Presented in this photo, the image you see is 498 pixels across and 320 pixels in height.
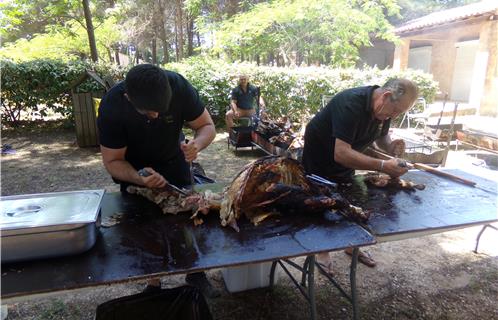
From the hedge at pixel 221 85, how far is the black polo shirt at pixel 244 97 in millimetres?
2135

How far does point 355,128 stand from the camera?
103 inches

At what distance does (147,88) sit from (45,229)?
34.7 inches

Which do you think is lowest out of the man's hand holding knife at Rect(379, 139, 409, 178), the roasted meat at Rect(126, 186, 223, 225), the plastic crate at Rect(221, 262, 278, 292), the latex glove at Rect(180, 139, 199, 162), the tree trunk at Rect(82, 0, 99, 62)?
the plastic crate at Rect(221, 262, 278, 292)

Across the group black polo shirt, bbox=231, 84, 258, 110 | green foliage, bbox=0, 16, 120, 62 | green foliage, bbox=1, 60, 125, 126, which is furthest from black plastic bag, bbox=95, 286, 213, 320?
green foliage, bbox=0, 16, 120, 62

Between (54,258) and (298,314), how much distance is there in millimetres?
1842

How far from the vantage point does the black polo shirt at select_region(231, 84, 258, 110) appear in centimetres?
776

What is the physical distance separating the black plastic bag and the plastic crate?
79 cm

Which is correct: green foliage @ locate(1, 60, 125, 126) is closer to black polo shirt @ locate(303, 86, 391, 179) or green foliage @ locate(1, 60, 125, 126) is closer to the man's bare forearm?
black polo shirt @ locate(303, 86, 391, 179)

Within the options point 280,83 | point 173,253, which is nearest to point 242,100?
point 280,83

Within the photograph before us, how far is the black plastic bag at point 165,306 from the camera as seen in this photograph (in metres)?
1.94

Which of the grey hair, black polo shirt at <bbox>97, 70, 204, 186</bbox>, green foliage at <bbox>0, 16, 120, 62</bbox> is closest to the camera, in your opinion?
black polo shirt at <bbox>97, 70, 204, 186</bbox>

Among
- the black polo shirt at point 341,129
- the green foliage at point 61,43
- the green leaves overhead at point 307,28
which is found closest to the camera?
the black polo shirt at point 341,129

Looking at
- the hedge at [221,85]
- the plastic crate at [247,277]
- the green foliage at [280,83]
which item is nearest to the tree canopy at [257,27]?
the hedge at [221,85]

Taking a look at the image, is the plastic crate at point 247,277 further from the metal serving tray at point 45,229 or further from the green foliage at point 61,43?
the green foliage at point 61,43
